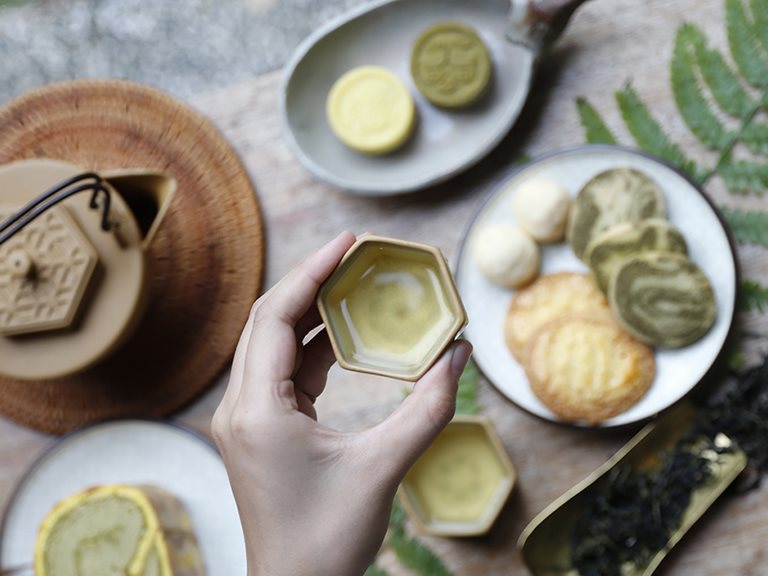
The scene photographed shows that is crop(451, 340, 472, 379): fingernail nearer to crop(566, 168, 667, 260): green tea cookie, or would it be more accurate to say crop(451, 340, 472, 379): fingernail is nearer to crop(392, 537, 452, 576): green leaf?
crop(566, 168, 667, 260): green tea cookie

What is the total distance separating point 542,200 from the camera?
54.7 inches

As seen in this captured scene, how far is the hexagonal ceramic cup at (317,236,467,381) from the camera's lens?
1.02m

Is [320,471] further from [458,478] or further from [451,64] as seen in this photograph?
[451,64]

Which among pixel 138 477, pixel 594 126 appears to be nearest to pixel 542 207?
pixel 594 126

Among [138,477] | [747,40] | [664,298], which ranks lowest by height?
[138,477]

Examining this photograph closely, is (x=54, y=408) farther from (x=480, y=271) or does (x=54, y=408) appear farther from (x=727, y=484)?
(x=727, y=484)

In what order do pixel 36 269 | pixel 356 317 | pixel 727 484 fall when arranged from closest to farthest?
pixel 356 317 → pixel 36 269 → pixel 727 484

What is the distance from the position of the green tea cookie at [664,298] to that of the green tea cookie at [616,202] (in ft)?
0.25

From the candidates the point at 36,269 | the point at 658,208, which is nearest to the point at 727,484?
the point at 658,208

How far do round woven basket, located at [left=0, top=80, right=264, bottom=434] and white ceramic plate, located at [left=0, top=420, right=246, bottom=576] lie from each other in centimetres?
5

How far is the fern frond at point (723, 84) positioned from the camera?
4.72ft

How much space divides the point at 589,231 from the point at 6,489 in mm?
1247

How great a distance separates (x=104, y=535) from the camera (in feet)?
4.64

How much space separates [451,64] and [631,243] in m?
0.47
